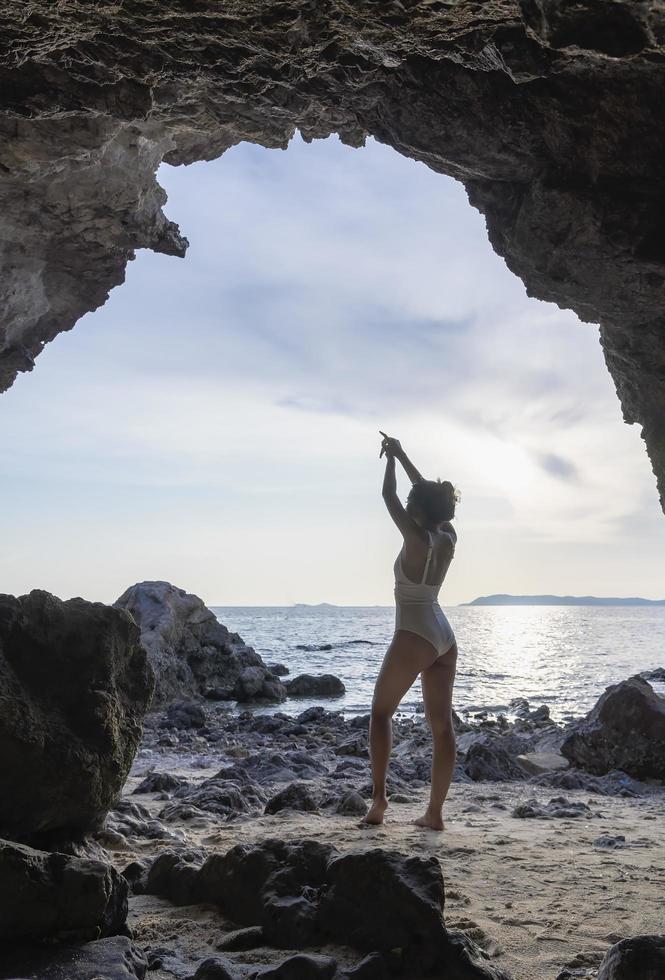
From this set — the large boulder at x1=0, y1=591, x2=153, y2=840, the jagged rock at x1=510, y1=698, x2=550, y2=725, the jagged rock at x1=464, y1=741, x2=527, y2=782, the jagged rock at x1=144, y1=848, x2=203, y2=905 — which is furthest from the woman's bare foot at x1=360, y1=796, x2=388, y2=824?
the jagged rock at x1=510, y1=698, x2=550, y2=725

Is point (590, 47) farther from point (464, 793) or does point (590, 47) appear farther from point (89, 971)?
point (464, 793)

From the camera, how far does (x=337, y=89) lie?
14.0 ft

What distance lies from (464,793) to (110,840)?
3.23 metres

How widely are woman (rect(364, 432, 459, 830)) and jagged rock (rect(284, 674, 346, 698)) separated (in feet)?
40.3

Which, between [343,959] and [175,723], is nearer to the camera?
[343,959]

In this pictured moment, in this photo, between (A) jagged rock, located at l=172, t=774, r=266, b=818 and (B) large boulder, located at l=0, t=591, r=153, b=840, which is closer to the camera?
(B) large boulder, located at l=0, t=591, r=153, b=840

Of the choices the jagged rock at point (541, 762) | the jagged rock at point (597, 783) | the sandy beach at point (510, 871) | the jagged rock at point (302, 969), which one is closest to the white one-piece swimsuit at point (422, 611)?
the sandy beach at point (510, 871)

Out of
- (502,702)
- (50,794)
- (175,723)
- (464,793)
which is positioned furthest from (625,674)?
(50,794)

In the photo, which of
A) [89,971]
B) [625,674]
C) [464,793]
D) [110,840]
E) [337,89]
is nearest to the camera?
[89,971]

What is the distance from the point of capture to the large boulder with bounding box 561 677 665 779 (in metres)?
6.77

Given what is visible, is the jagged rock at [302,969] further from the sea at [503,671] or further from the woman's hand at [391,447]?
the sea at [503,671]

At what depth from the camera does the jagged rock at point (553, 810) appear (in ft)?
16.6

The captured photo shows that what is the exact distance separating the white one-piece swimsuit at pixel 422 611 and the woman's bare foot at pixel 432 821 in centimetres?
103

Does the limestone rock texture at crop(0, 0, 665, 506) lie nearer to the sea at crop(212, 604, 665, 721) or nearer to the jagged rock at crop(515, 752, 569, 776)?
the jagged rock at crop(515, 752, 569, 776)
